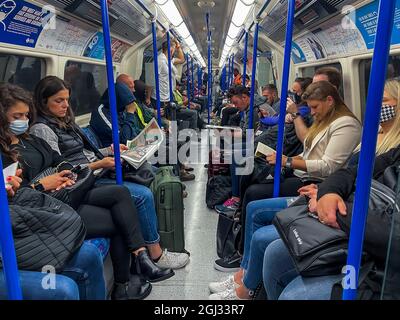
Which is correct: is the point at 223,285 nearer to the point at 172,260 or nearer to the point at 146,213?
the point at 172,260

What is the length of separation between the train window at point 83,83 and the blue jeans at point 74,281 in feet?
7.03

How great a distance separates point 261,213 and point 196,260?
0.83 meters

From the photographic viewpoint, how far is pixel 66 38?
340cm

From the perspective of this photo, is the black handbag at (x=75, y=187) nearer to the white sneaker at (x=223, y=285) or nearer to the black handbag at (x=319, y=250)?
the white sneaker at (x=223, y=285)

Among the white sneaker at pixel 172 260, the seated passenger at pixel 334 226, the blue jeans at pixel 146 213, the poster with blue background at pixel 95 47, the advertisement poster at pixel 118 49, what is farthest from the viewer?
the advertisement poster at pixel 118 49

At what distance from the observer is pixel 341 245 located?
138 centimetres

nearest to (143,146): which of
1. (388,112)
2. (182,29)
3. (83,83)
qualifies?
(83,83)

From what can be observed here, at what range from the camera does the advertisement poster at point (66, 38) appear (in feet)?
9.95

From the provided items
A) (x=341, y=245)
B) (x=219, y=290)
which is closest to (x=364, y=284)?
(x=341, y=245)

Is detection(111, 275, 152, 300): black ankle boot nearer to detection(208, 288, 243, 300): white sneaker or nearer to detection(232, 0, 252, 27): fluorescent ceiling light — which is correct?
detection(208, 288, 243, 300): white sneaker

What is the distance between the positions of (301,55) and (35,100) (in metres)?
3.54

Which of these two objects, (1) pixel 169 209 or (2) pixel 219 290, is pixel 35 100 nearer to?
(1) pixel 169 209

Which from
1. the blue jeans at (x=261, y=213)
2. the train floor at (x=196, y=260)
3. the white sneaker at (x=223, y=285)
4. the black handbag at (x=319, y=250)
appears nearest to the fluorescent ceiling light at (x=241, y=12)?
the train floor at (x=196, y=260)
